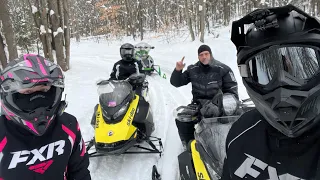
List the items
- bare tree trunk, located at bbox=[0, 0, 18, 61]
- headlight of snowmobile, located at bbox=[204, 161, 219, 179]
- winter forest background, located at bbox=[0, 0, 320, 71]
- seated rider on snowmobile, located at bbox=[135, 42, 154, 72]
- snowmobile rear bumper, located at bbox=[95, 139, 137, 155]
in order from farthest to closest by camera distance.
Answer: seated rider on snowmobile, located at bbox=[135, 42, 154, 72] < winter forest background, located at bbox=[0, 0, 320, 71] < bare tree trunk, located at bbox=[0, 0, 18, 61] < snowmobile rear bumper, located at bbox=[95, 139, 137, 155] < headlight of snowmobile, located at bbox=[204, 161, 219, 179]

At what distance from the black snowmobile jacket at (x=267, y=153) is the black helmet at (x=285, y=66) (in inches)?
2.7

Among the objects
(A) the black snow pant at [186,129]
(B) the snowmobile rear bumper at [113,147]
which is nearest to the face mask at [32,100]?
(B) the snowmobile rear bumper at [113,147]

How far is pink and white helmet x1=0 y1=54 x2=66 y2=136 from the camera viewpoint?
152 cm

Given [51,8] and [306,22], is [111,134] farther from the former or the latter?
[51,8]

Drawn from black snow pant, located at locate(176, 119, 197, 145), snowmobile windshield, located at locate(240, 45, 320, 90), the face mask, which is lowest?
black snow pant, located at locate(176, 119, 197, 145)

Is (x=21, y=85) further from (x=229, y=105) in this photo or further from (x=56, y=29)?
(x=56, y=29)

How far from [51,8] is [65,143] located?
10.9 metres

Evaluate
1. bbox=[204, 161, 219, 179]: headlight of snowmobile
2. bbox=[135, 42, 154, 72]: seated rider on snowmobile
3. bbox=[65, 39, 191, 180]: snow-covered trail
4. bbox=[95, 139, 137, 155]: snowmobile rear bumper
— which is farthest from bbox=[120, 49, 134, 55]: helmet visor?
bbox=[135, 42, 154, 72]: seated rider on snowmobile

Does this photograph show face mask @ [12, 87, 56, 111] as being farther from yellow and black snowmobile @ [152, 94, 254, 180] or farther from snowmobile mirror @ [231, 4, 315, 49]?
yellow and black snowmobile @ [152, 94, 254, 180]

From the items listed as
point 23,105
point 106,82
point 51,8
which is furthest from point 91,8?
point 23,105

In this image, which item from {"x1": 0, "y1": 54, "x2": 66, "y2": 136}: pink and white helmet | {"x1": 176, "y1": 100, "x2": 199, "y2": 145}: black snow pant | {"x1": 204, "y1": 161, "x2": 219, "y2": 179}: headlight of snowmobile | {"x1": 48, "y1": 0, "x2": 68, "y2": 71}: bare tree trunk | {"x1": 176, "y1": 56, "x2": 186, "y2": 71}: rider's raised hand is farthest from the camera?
{"x1": 48, "y1": 0, "x2": 68, "y2": 71}: bare tree trunk

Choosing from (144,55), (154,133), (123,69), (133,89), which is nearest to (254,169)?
(154,133)

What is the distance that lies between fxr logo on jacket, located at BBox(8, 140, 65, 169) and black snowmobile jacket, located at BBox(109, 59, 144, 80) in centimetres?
394

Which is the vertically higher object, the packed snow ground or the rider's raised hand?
the rider's raised hand
